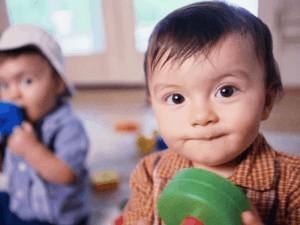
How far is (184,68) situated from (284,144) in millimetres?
189

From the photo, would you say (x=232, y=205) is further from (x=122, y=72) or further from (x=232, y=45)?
(x=122, y=72)

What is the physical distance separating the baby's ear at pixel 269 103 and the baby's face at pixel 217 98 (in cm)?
3

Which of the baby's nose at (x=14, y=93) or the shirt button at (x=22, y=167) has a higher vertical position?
the baby's nose at (x=14, y=93)

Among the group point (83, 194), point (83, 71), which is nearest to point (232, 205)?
point (83, 194)

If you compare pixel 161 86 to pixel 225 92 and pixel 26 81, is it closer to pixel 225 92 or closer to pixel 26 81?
pixel 225 92

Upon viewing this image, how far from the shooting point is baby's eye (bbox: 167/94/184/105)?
1.03 feet

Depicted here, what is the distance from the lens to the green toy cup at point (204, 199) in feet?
0.83

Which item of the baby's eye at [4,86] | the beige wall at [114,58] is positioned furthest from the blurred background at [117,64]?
the baby's eye at [4,86]

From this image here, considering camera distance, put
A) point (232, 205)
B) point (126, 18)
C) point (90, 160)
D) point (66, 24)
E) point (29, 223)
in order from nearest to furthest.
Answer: point (232, 205) < point (29, 223) < point (90, 160) < point (66, 24) < point (126, 18)

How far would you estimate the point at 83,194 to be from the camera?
2.10 ft

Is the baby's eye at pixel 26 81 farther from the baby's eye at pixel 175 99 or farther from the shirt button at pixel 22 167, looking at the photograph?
the baby's eye at pixel 175 99

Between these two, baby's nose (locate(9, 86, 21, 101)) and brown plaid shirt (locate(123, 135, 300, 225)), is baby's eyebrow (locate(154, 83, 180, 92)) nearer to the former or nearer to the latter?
brown plaid shirt (locate(123, 135, 300, 225))

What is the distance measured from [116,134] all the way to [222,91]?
798 mm

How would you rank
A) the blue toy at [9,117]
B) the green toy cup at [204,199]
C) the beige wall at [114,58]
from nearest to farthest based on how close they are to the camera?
1. the green toy cup at [204,199]
2. the blue toy at [9,117]
3. the beige wall at [114,58]
